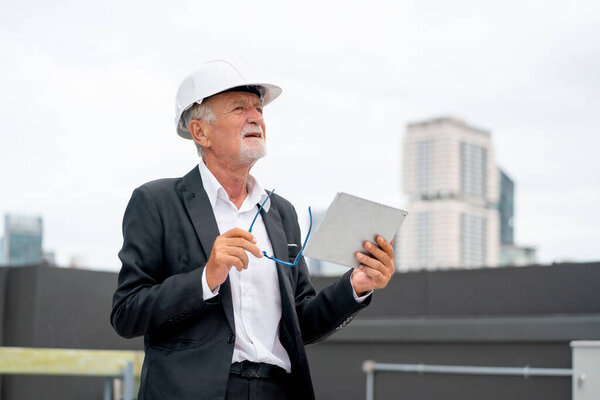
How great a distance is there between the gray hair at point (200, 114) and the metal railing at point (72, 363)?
106cm

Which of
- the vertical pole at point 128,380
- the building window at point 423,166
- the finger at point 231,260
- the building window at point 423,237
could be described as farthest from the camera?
the building window at point 423,166

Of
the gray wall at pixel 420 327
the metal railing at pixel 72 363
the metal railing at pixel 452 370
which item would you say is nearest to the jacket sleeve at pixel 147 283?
the metal railing at pixel 72 363

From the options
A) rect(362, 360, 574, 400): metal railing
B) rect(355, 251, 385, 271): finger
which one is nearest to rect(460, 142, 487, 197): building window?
rect(362, 360, 574, 400): metal railing

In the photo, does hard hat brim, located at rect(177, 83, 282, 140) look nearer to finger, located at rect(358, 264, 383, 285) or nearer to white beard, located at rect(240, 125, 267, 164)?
white beard, located at rect(240, 125, 267, 164)

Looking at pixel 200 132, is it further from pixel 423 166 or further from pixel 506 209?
pixel 506 209

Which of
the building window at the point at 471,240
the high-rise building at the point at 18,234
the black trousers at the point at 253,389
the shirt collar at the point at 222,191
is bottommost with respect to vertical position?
the black trousers at the point at 253,389

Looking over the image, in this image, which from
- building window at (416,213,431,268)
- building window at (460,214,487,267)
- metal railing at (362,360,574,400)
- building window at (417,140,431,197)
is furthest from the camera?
building window at (460,214,487,267)

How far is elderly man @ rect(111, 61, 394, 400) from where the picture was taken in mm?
1745

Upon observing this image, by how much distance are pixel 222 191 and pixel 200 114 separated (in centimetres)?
21

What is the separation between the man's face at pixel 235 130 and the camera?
78.1 inches

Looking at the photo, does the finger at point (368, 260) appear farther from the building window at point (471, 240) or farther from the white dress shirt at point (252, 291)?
the building window at point (471, 240)

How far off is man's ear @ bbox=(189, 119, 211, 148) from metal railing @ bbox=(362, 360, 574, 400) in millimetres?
2924

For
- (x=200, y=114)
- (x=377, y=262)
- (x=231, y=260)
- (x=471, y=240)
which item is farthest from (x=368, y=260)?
(x=471, y=240)

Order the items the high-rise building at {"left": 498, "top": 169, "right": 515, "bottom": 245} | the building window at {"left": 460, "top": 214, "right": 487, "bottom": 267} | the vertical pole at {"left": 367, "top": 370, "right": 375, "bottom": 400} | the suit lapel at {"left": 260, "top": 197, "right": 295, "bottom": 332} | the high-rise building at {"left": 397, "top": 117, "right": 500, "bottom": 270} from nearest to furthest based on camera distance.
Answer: the suit lapel at {"left": 260, "top": 197, "right": 295, "bottom": 332} < the vertical pole at {"left": 367, "top": 370, "right": 375, "bottom": 400} < the high-rise building at {"left": 397, "top": 117, "right": 500, "bottom": 270} < the building window at {"left": 460, "top": 214, "right": 487, "bottom": 267} < the high-rise building at {"left": 498, "top": 169, "right": 515, "bottom": 245}
